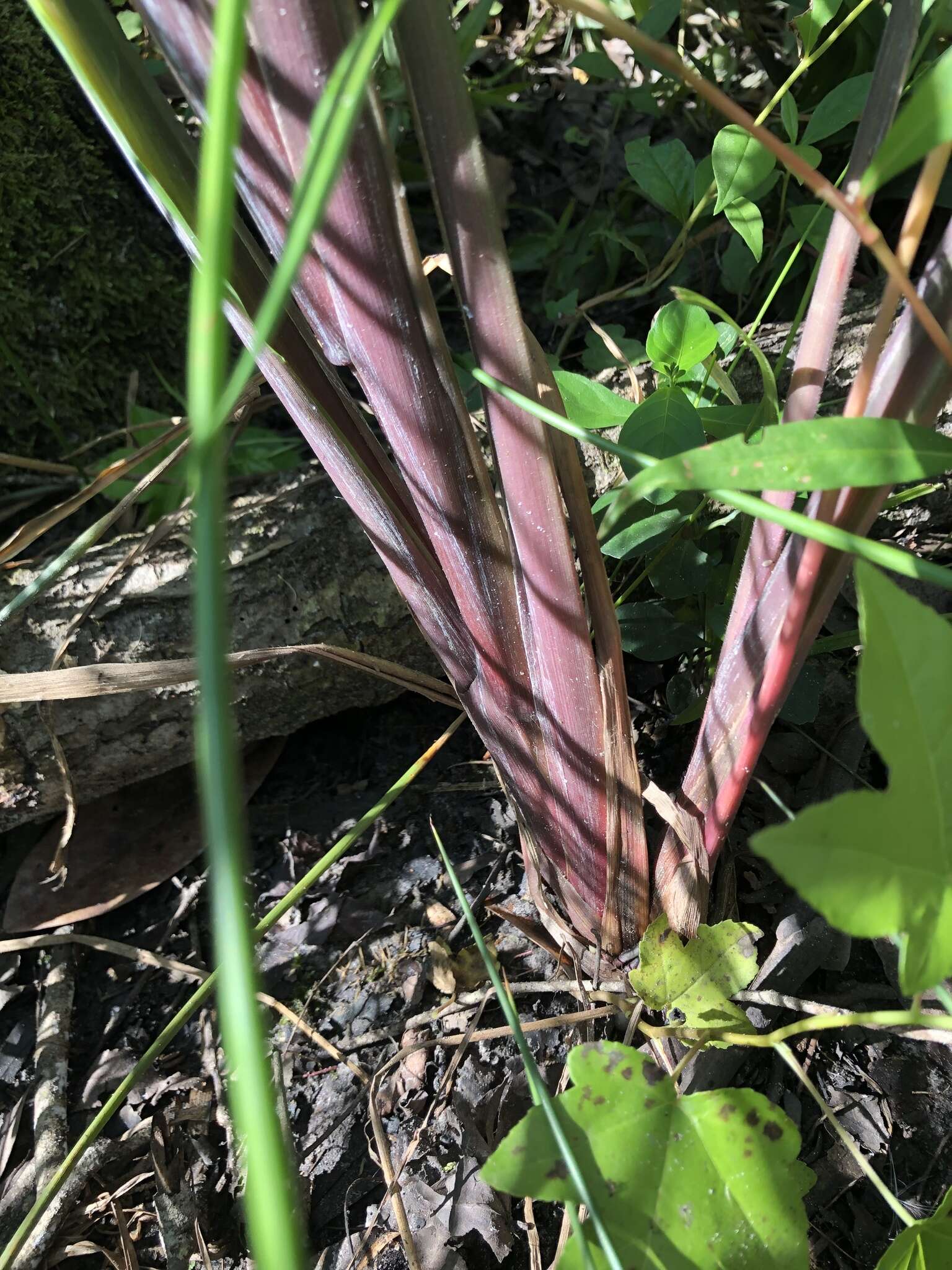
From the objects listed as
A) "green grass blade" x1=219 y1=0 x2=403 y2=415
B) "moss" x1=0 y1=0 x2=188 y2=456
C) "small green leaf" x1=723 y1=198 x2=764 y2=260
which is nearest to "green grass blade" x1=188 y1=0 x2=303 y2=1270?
"green grass blade" x1=219 y1=0 x2=403 y2=415

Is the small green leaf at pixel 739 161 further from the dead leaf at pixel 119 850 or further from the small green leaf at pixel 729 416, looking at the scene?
the dead leaf at pixel 119 850

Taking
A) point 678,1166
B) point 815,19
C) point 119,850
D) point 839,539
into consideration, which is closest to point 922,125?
point 839,539

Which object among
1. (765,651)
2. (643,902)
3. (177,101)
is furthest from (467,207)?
(177,101)

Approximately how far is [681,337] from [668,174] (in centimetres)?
31

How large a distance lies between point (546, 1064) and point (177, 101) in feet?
5.09

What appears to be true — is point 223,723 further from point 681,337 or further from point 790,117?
point 790,117

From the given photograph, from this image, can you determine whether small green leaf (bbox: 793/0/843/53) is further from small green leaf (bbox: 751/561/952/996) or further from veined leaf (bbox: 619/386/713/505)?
small green leaf (bbox: 751/561/952/996)

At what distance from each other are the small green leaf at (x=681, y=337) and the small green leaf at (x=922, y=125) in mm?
281

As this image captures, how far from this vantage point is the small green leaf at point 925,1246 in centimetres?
45

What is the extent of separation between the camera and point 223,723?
0.24 metres

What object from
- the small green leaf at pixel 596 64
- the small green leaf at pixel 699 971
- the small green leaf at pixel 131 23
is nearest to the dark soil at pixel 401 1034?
the small green leaf at pixel 699 971

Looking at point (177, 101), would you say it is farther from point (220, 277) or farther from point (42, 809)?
point (220, 277)

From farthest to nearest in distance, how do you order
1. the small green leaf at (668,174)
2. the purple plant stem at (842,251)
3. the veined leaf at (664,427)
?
the small green leaf at (668,174)
the veined leaf at (664,427)
the purple plant stem at (842,251)

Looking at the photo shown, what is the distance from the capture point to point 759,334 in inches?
38.5
